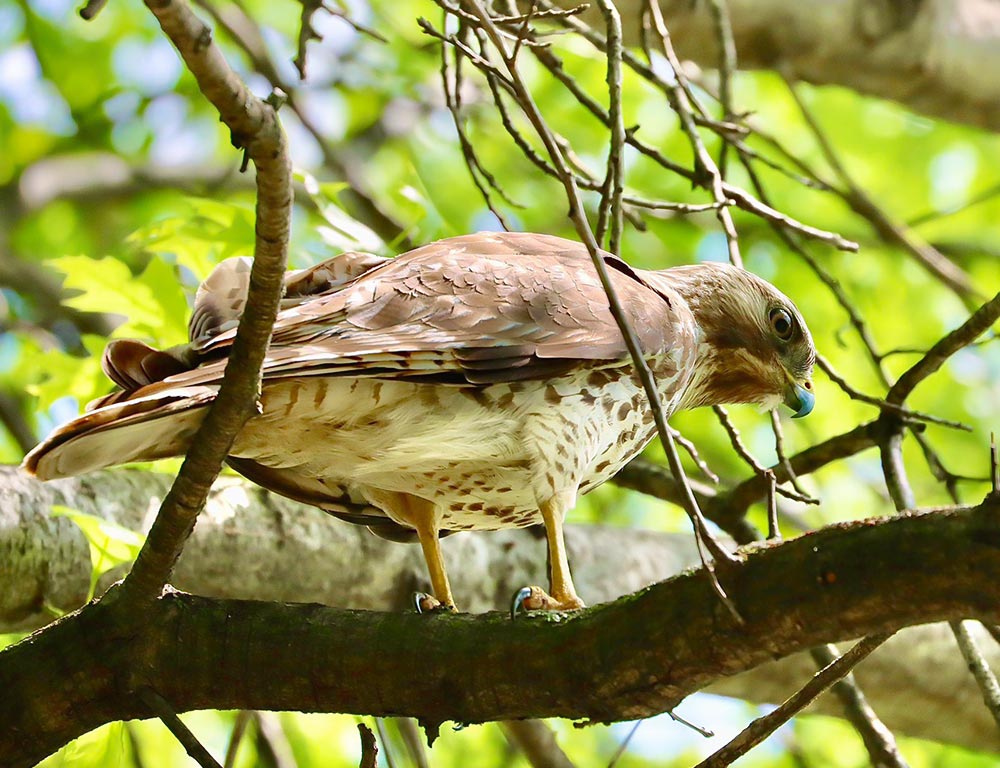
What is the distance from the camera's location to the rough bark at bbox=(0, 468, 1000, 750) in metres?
3.30

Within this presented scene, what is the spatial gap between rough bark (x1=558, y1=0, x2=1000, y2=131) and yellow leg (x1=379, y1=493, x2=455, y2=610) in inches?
87.3

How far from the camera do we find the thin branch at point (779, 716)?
6.99 ft

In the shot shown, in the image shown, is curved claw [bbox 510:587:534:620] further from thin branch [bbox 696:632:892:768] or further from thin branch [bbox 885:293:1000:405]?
thin branch [bbox 885:293:1000:405]

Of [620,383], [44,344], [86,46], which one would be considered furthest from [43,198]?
[620,383]

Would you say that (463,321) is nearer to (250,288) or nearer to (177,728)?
(250,288)

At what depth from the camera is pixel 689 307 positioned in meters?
3.59

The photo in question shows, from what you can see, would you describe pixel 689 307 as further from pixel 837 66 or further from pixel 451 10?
pixel 837 66

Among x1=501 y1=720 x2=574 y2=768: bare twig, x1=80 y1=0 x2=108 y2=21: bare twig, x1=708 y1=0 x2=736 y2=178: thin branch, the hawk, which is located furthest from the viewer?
x1=708 y1=0 x2=736 y2=178: thin branch

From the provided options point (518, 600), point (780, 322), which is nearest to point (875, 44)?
point (780, 322)

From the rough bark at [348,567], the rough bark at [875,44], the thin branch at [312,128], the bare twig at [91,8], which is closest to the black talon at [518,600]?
the rough bark at [348,567]

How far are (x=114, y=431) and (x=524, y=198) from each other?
488cm

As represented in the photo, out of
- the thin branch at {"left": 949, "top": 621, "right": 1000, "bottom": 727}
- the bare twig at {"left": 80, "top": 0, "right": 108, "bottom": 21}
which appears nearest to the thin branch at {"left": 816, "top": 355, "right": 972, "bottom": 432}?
the thin branch at {"left": 949, "top": 621, "right": 1000, "bottom": 727}

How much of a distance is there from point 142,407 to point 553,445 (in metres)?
0.95

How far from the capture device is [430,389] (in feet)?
9.09
